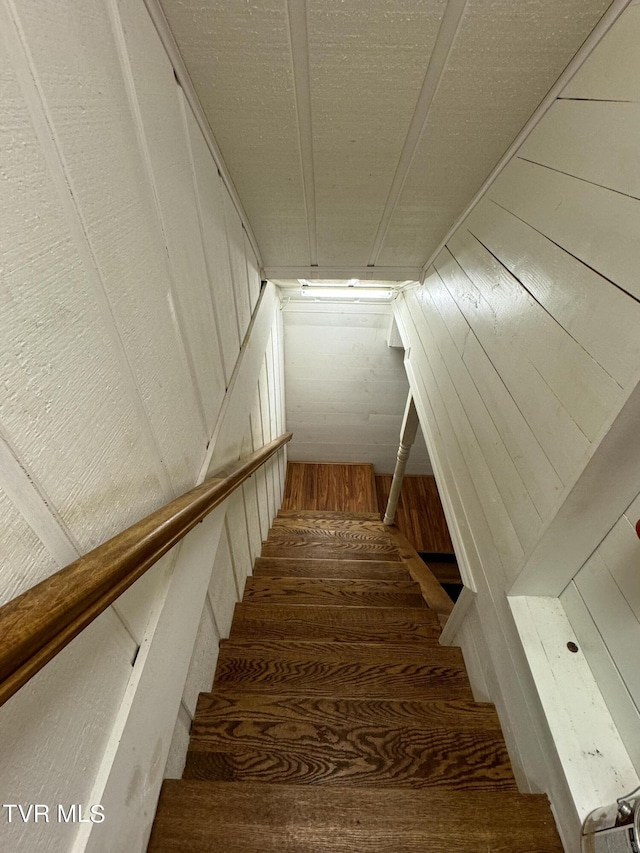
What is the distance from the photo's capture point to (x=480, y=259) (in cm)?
123

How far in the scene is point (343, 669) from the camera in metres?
1.27

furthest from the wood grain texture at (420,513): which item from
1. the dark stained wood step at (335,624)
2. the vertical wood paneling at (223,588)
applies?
the vertical wood paneling at (223,588)

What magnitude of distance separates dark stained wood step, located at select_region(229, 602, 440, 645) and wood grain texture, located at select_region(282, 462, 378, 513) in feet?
8.79

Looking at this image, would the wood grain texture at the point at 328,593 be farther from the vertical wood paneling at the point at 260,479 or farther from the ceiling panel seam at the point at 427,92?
the ceiling panel seam at the point at 427,92

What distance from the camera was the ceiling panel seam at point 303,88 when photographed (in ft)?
2.25

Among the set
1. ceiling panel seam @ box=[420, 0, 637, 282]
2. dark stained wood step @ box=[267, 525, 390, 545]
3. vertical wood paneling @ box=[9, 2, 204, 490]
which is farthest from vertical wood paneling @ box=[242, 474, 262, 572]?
ceiling panel seam @ box=[420, 0, 637, 282]

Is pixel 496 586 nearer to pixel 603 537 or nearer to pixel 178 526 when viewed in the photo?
pixel 603 537

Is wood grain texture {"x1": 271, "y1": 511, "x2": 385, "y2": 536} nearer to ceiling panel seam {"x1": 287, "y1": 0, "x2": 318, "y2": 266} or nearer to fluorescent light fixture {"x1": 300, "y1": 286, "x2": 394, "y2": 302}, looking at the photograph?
fluorescent light fixture {"x1": 300, "y1": 286, "x2": 394, "y2": 302}

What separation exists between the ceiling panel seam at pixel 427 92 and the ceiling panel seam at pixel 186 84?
1.85 feet

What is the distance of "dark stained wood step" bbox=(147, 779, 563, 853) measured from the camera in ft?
2.46

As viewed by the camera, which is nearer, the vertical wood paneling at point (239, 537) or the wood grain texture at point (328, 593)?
the vertical wood paneling at point (239, 537)

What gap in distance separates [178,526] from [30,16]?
74cm

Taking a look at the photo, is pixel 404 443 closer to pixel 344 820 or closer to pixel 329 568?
pixel 329 568

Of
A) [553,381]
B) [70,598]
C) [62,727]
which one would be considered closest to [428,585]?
[553,381]
